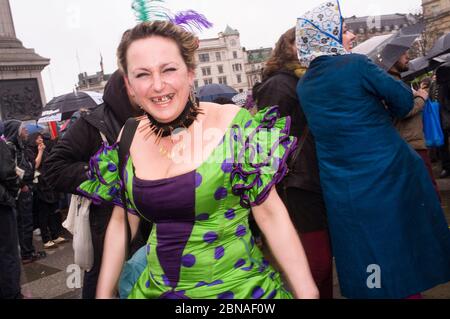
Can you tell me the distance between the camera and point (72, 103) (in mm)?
7051

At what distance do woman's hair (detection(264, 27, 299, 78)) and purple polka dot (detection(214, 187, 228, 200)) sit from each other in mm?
1465

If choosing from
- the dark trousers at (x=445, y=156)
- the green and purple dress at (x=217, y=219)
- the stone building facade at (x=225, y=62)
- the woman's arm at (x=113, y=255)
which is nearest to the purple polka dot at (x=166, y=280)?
the green and purple dress at (x=217, y=219)

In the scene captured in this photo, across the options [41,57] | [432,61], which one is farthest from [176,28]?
[41,57]

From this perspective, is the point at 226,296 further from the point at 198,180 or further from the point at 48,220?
the point at 48,220

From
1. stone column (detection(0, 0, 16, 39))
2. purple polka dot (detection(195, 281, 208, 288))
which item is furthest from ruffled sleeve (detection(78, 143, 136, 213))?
stone column (detection(0, 0, 16, 39))

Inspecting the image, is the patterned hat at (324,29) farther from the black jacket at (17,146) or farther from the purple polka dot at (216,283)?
the black jacket at (17,146)

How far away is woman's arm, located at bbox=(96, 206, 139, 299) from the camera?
1.56 metres

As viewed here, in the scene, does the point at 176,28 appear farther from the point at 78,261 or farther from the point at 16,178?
the point at 16,178

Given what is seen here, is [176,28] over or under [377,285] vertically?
over

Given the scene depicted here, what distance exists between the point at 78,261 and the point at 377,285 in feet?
5.39

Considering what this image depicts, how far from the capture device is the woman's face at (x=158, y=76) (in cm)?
148

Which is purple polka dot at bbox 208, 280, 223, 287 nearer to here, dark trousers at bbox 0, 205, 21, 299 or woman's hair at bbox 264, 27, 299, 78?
woman's hair at bbox 264, 27, 299, 78

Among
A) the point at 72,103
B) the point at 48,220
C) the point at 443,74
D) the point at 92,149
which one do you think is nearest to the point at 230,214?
the point at 92,149

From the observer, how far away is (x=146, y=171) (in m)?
1.56
